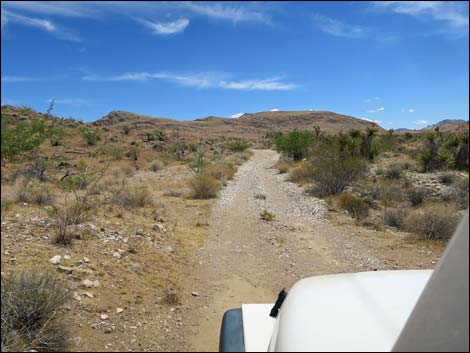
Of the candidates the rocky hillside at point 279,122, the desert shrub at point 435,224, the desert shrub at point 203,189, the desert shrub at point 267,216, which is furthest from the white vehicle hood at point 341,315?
the rocky hillside at point 279,122

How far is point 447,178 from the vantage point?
16.9 m

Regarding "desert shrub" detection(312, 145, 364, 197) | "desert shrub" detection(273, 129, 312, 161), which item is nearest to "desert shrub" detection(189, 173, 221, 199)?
"desert shrub" detection(312, 145, 364, 197)

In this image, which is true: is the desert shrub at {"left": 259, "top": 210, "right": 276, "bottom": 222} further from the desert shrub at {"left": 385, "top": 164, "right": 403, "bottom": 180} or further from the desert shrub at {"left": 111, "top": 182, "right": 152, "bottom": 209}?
the desert shrub at {"left": 385, "top": 164, "right": 403, "bottom": 180}

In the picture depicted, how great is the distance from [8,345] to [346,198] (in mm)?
10408

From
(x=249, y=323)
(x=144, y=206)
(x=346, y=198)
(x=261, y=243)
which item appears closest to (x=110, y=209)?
(x=144, y=206)

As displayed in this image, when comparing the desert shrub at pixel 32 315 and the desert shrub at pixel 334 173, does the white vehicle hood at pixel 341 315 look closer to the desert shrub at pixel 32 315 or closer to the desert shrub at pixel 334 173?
the desert shrub at pixel 32 315

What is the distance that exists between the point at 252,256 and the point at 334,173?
8.36 meters

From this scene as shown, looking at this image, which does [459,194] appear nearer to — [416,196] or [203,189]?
[416,196]

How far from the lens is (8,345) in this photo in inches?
153

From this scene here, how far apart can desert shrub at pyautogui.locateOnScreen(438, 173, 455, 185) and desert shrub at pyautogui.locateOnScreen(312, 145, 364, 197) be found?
12.6ft

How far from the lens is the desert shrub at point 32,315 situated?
3.97m

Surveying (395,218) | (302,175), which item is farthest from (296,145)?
(395,218)

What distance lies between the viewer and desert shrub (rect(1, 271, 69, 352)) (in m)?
3.97

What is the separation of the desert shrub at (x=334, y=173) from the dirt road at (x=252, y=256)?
4.61ft
